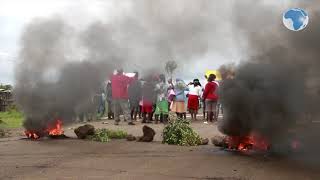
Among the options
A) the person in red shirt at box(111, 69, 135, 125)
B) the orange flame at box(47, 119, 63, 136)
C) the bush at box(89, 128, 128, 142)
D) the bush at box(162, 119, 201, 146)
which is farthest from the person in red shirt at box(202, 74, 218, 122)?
the orange flame at box(47, 119, 63, 136)

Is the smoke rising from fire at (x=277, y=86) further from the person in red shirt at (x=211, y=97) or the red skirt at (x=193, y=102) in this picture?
the red skirt at (x=193, y=102)

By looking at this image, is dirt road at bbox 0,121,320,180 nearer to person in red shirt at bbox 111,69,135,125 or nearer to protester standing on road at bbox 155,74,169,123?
person in red shirt at bbox 111,69,135,125

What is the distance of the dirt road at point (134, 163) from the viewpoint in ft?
26.2

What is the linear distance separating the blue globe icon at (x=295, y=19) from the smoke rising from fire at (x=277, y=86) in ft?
0.32

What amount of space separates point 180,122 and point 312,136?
313 cm

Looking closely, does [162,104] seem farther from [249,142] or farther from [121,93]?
[249,142]

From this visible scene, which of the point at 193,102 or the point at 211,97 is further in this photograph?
the point at 193,102

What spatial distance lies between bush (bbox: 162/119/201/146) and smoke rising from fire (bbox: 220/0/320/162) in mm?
1701

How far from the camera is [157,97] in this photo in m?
19.5

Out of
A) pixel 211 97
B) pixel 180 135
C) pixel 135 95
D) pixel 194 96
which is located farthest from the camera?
pixel 194 96

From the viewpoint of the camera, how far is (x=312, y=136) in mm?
9992

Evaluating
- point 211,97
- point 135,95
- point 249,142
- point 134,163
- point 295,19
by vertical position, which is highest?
point 295,19

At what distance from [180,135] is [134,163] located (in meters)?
2.81

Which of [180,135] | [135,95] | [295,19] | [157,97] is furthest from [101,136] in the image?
[157,97]
